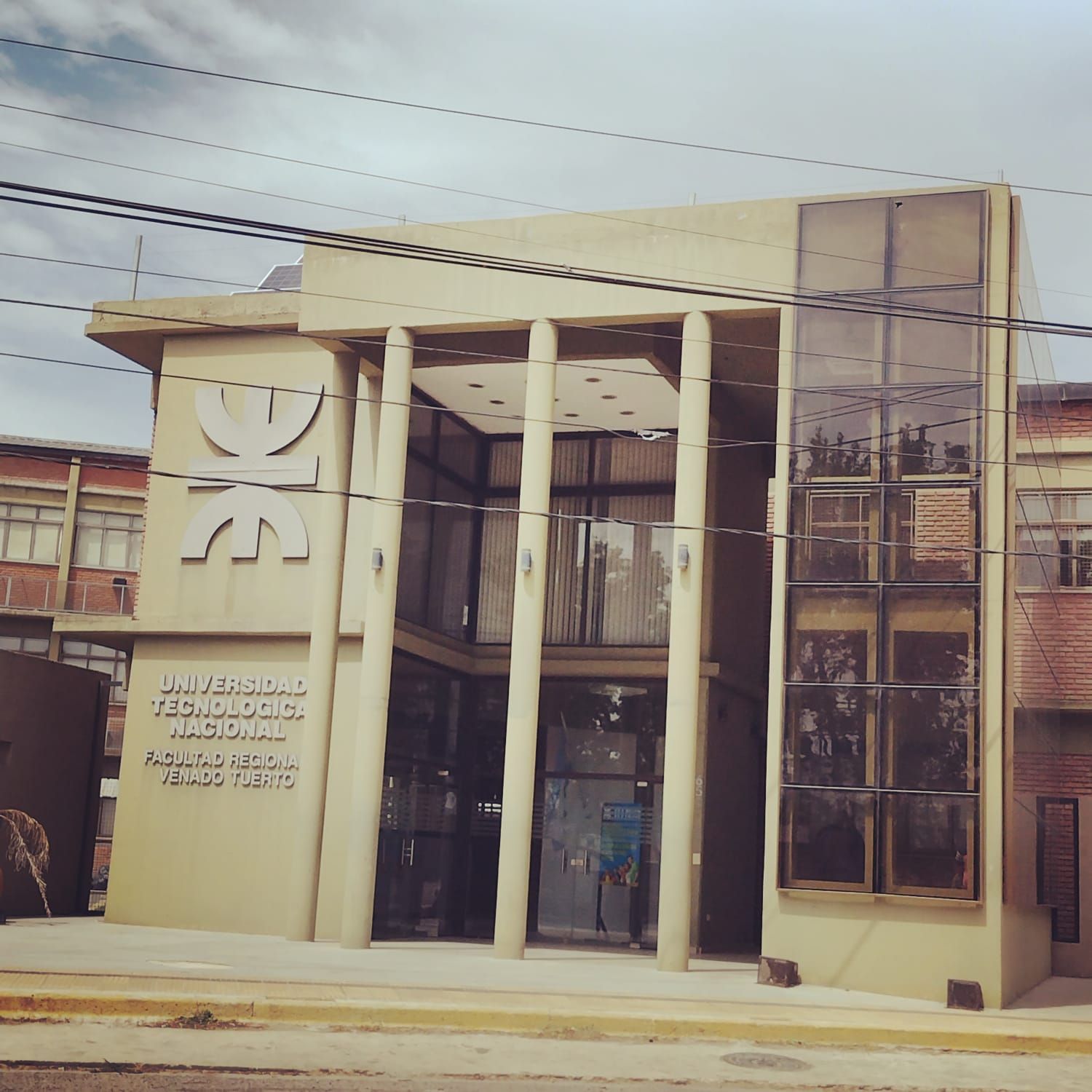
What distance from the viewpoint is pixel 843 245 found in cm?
1881

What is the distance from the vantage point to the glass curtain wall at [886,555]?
1711 cm

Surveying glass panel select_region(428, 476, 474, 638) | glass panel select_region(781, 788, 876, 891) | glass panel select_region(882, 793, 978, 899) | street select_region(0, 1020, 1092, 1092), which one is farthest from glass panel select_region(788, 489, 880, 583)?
glass panel select_region(428, 476, 474, 638)

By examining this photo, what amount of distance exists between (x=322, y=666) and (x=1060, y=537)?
41.3 feet

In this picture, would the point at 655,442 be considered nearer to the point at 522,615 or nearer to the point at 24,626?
the point at 522,615

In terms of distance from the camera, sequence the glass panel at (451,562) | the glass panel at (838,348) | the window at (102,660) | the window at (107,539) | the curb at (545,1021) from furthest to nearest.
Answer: the window at (107,539) → the window at (102,660) → the glass panel at (451,562) → the glass panel at (838,348) → the curb at (545,1021)

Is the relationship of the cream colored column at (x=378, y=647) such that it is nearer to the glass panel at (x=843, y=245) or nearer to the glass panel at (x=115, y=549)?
the glass panel at (x=843, y=245)

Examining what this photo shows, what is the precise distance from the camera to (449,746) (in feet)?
79.2

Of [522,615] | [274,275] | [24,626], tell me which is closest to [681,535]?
[522,615]

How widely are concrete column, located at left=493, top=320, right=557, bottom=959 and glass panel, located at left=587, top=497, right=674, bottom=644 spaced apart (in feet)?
15.1

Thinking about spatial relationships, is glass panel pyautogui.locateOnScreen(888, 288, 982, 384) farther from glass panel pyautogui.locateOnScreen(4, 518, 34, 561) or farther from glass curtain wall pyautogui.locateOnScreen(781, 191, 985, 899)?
glass panel pyautogui.locateOnScreen(4, 518, 34, 561)

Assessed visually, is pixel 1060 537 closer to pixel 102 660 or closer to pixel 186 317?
pixel 186 317

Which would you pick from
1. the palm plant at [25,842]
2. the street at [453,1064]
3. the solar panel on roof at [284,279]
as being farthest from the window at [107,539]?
the street at [453,1064]

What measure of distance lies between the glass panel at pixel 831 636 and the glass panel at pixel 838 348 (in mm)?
2792

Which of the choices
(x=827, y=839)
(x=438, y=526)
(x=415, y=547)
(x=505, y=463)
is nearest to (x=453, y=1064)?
(x=827, y=839)
